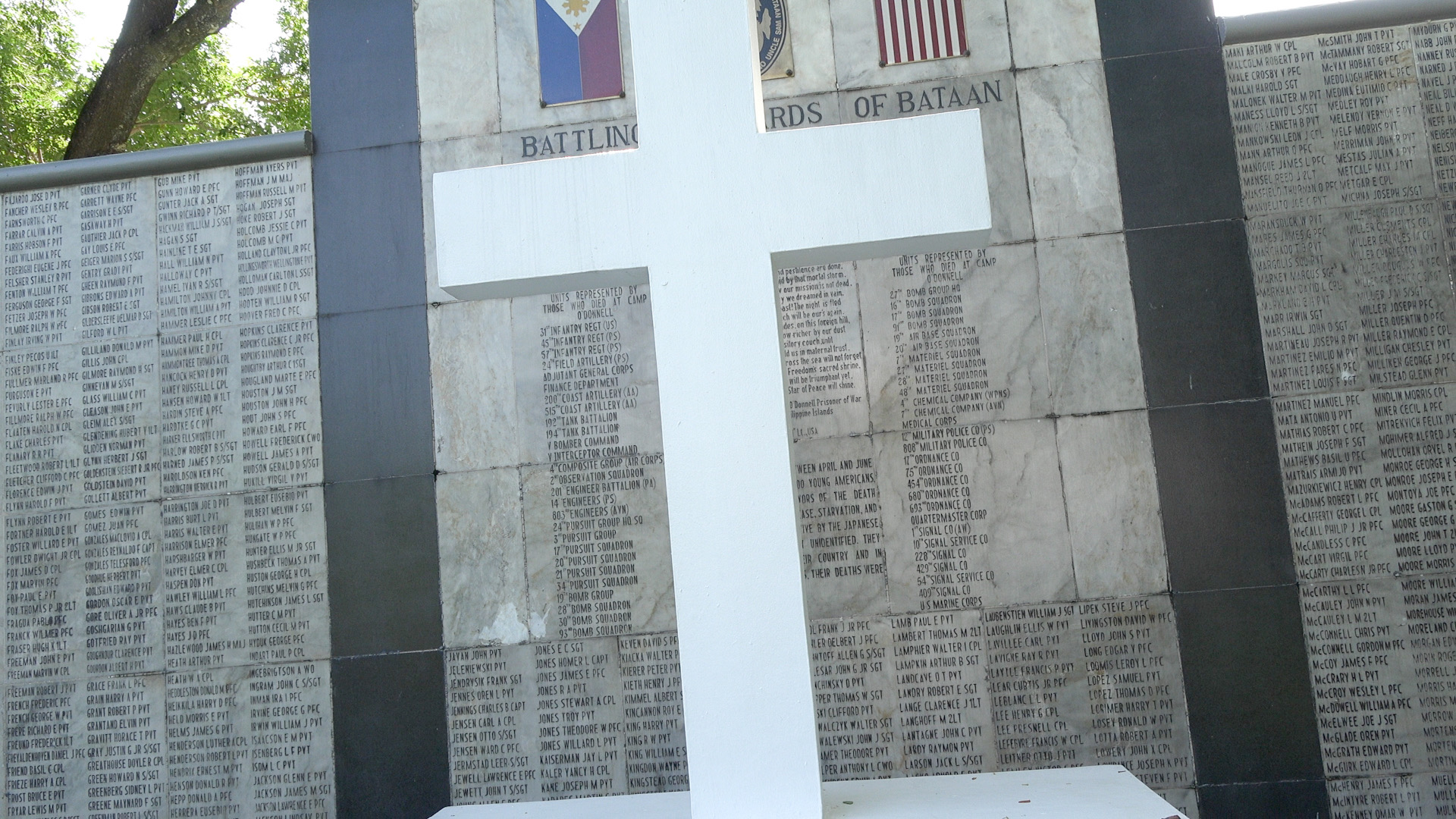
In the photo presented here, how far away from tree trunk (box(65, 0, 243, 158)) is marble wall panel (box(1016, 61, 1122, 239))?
9457mm

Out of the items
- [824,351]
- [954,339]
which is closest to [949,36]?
[954,339]

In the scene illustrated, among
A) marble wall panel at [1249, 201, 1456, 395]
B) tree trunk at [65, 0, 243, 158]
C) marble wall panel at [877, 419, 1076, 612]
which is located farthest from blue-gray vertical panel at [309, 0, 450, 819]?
marble wall panel at [1249, 201, 1456, 395]

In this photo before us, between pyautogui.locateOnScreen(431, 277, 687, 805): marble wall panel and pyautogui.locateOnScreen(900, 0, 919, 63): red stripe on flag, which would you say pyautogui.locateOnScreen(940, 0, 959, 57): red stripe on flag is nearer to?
pyautogui.locateOnScreen(900, 0, 919, 63): red stripe on flag

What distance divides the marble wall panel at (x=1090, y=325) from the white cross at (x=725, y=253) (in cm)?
331

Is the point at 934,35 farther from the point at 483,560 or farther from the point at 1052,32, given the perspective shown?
the point at 483,560

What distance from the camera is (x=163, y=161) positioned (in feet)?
23.7

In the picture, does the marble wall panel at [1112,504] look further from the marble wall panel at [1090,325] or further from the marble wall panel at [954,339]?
the marble wall panel at [954,339]

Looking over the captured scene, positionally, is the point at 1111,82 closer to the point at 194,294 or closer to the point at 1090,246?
the point at 1090,246

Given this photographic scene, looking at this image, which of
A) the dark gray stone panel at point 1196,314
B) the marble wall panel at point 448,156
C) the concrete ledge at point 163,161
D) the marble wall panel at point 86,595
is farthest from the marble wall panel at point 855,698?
the concrete ledge at point 163,161

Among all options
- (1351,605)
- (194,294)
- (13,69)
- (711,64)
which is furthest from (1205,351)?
(13,69)

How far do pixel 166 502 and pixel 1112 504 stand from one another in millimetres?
6143

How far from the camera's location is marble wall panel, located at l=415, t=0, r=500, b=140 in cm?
713

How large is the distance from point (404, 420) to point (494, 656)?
65.7 inches

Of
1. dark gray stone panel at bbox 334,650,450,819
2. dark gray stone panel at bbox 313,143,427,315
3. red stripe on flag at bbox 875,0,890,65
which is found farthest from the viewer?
dark gray stone panel at bbox 313,143,427,315
